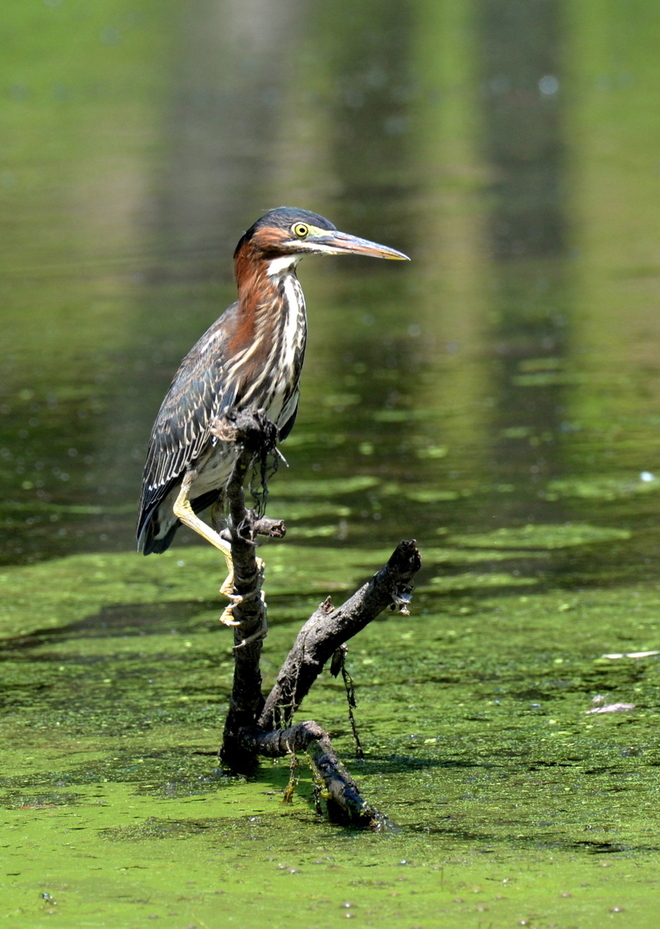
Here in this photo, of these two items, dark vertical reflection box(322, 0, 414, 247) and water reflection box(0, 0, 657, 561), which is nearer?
water reflection box(0, 0, 657, 561)

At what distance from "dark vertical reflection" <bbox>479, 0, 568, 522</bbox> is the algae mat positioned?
146 centimetres

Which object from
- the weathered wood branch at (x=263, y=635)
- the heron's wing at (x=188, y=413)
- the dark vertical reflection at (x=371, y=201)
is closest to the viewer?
the weathered wood branch at (x=263, y=635)

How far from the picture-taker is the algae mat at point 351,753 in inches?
165

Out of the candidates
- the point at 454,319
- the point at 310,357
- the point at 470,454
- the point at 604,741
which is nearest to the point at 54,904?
the point at 604,741

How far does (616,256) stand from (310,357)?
172 inches

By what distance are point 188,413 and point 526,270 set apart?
10.1 m

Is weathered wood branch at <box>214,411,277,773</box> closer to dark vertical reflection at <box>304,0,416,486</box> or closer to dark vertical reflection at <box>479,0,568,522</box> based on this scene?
dark vertical reflection at <box>479,0,568,522</box>

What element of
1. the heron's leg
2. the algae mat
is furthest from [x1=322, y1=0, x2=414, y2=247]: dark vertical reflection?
the heron's leg

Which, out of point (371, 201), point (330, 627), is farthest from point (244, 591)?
point (371, 201)

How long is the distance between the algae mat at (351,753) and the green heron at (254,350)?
0.82 metres

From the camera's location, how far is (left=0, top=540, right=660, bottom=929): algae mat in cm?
420

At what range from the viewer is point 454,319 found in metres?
13.8

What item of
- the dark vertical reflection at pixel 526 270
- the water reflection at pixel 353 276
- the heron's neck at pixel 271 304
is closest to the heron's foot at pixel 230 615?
the heron's neck at pixel 271 304

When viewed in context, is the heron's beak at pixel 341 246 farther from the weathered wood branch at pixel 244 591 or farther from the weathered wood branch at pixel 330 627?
the weathered wood branch at pixel 330 627
